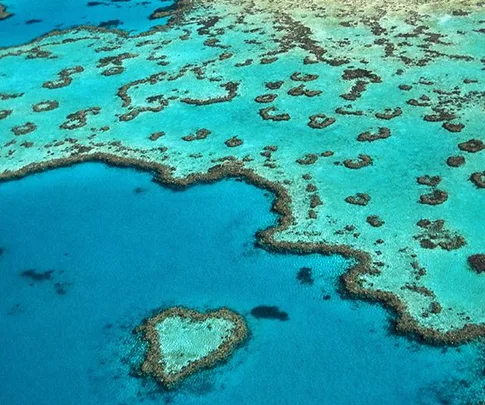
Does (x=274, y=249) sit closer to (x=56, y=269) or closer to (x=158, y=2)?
(x=56, y=269)

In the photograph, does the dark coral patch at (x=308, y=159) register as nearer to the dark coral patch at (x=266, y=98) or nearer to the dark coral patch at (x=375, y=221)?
the dark coral patch at (x=375, y=221)

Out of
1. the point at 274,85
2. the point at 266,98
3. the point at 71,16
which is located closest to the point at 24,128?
the point at 266,98

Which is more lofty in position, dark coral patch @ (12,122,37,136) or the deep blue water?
the deep blue water

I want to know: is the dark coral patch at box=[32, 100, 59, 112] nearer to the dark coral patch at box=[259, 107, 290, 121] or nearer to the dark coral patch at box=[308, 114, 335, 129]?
the dark coral patch at box=[259, 107, 290, 121]

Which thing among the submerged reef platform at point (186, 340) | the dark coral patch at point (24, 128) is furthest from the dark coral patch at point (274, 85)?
the submerged reef platform at point (186, 340)

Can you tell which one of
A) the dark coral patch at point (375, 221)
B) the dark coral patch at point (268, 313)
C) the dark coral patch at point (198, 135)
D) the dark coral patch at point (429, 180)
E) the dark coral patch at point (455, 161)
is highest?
the dark coral patch at point (455, 161)

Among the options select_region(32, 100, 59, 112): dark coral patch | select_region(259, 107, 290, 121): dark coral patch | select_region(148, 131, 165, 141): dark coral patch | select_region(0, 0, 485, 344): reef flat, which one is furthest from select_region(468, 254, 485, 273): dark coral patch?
select_region(32, 100, 59, 112): dark coral patch

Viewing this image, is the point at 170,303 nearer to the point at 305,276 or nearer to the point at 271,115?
the point at 305,276
